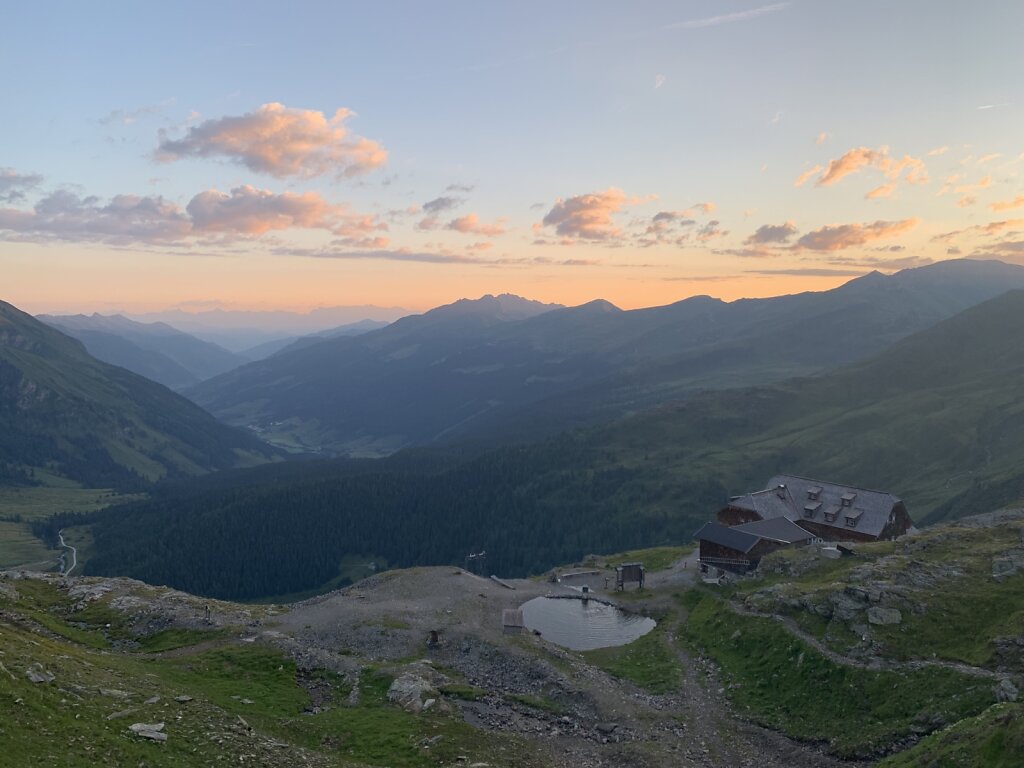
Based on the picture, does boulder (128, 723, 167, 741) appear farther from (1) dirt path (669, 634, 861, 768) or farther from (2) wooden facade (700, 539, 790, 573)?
(2) wooden facade (700, 539, 790, 573)

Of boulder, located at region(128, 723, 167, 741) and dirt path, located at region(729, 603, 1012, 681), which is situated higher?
boulder, located at region(128, 723, 167, 741)

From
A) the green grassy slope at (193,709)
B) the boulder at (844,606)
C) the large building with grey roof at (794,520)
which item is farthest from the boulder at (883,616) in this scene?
the green grassy slope at (193,709)

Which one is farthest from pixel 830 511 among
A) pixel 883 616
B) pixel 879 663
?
pixel 879 663

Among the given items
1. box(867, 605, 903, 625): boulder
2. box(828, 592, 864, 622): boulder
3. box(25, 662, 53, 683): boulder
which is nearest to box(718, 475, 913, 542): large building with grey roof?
box(828, 592, 864, 622): boulder

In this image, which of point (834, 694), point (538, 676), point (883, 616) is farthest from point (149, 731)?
point (883, 616)

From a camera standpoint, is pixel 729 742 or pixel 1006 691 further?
pixel 729 742

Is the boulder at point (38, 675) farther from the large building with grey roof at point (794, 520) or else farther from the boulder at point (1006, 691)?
the large building with grey roof at point (794, 520)

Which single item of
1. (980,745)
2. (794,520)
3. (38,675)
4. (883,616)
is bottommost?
(794,520)

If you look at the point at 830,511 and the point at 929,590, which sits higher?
the point at 929,590

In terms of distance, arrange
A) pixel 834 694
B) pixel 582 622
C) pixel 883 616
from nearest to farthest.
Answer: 1. pixel 834 694
2. pixel 883 616
3. pixel 582 622

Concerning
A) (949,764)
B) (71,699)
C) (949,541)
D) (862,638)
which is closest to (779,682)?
(862,638)

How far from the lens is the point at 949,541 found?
7938 cm

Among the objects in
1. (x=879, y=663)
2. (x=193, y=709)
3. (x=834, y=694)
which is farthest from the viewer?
(x=879, y=663)

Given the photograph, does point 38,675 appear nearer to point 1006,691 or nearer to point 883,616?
point 1006,691
